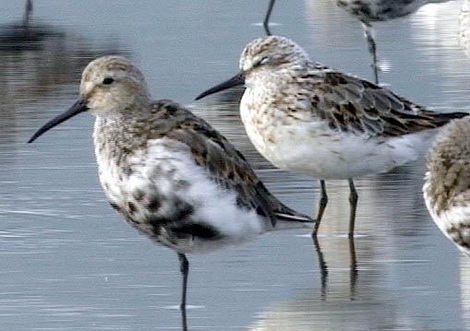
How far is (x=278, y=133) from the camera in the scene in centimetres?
895

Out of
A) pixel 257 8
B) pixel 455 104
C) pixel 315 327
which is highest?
pixel 315 327

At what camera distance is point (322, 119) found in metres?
8.97

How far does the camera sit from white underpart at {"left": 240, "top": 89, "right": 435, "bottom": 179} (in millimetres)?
8906

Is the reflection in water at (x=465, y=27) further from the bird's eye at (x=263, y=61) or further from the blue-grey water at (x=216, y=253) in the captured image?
the bird's eye at (x=263, y=61)

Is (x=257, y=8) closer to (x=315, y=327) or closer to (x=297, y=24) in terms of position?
(x=297, y=24)

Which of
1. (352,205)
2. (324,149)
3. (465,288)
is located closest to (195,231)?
(465,288)

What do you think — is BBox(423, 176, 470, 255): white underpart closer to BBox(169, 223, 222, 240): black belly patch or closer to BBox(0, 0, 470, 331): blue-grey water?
BBox(0, 0, 470, 331): blue-grey water

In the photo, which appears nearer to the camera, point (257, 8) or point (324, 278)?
point (324, 278)

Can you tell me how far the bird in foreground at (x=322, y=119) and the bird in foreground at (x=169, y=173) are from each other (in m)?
1.01

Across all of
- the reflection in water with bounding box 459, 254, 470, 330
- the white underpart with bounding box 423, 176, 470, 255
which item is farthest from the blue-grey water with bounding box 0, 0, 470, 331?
the white underpart with bounding box 423, 176, 470, 255

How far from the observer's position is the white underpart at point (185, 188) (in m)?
7.50

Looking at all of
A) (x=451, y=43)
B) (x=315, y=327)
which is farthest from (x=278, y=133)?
(x=451, y=43)

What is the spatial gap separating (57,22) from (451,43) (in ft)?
12.0

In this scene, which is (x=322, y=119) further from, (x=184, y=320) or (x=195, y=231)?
(x=184, y=320)
